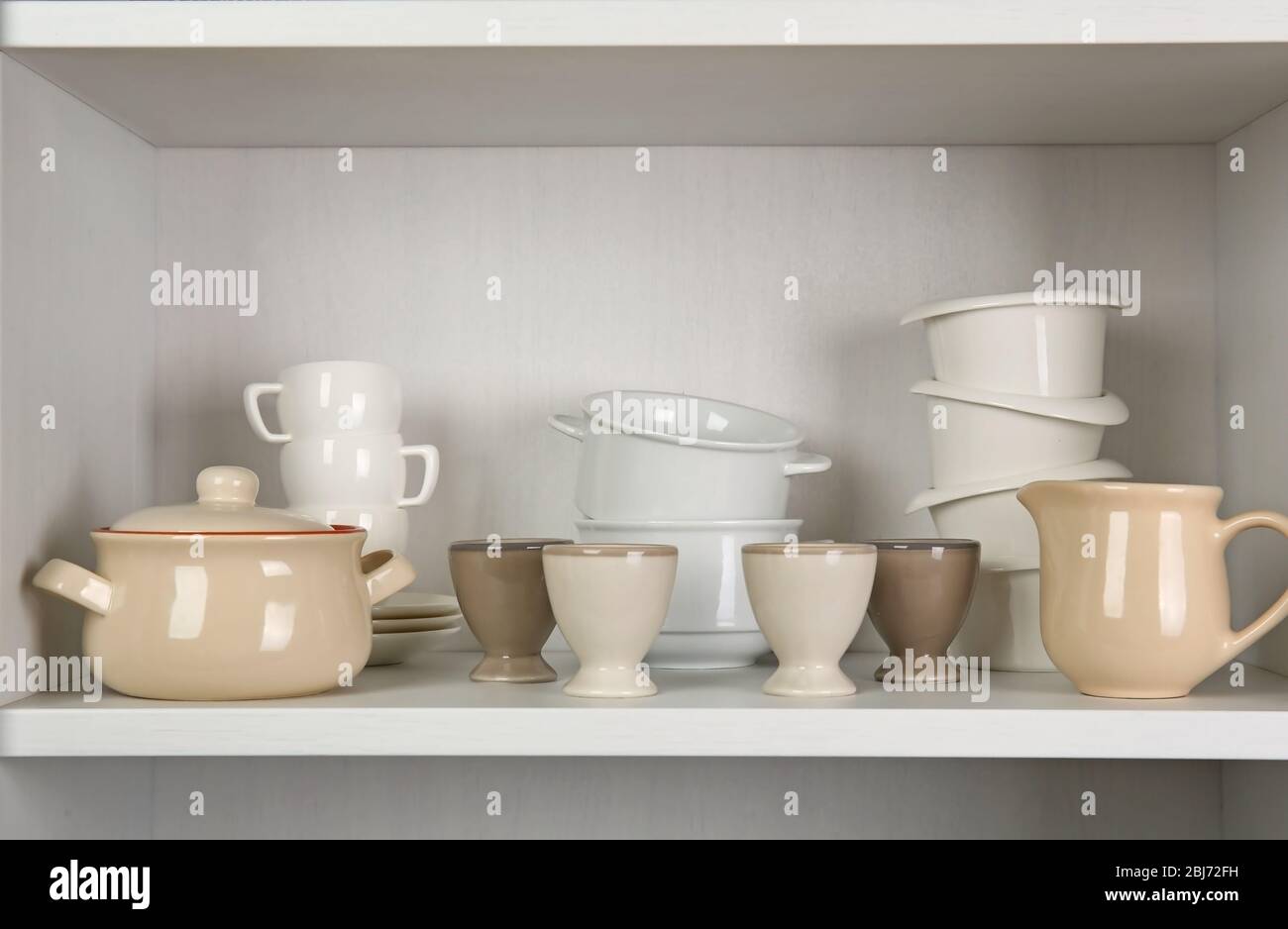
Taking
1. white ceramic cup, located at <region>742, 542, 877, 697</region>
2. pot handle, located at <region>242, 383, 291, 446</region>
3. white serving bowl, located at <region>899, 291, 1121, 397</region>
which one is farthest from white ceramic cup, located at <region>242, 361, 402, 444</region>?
white serving bowl, located at <region>899, 291, 1121, 397</region>

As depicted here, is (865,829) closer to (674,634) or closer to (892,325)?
(674,634)

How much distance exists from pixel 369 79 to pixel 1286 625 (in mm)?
738

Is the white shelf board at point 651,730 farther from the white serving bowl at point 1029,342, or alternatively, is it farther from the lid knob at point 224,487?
the white serving bowl at point 1029,342

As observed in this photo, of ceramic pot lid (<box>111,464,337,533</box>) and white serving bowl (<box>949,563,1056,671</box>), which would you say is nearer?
ceramic pot lid (<box>111,464,337,533</box>)

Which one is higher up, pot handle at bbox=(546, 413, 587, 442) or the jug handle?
pot handle at bbox=(546, 413, 587, 442)

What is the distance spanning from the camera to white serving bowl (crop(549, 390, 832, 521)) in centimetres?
80

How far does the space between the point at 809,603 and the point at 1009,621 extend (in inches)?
7.7

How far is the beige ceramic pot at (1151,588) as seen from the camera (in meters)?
0.69

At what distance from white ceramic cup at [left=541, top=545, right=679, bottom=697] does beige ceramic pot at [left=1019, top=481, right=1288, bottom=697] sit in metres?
0.25

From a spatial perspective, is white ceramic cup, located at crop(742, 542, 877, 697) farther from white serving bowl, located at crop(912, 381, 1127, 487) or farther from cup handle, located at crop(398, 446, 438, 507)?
cup handle, located at crop(398, 446, 438, 507)

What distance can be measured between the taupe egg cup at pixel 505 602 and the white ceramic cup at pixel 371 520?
91 millimetres

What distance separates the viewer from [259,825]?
97 cm
